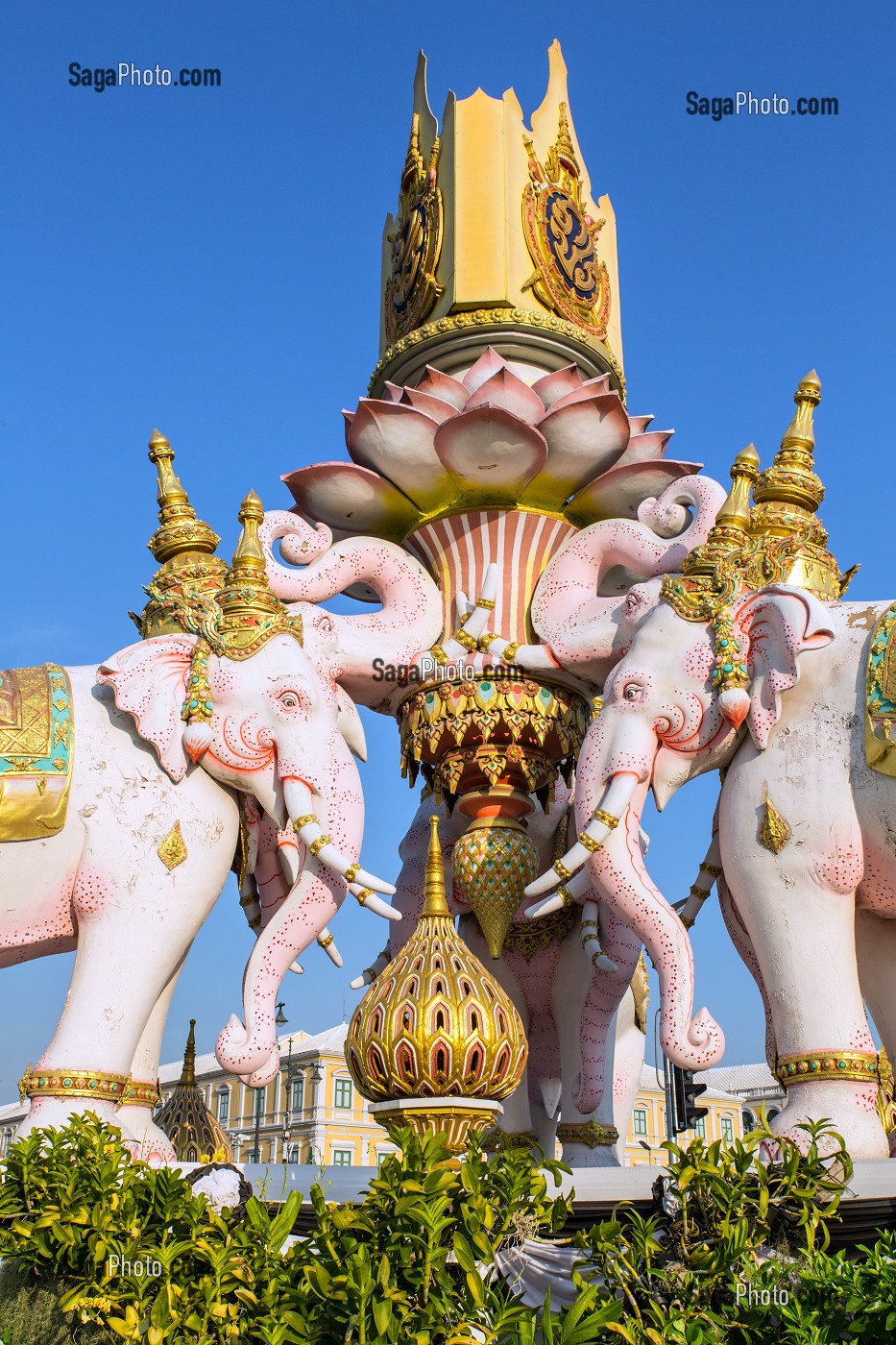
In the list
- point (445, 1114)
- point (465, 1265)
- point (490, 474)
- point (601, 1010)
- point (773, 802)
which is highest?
point (490, 474)

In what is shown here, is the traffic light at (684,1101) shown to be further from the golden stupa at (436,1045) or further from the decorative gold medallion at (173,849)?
the golden stupa at (436,1045)

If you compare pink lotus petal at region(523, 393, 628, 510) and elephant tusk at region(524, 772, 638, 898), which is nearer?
elephant tusk at region(524, 772, 638, 898)

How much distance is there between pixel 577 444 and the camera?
7.73 metres

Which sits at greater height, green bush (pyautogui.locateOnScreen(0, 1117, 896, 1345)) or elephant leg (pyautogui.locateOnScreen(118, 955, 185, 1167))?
elephant leg (pyautogui.locateOnScreen(118, 955, 185, 1167))

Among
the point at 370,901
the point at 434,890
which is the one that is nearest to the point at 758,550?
the point at 370,901

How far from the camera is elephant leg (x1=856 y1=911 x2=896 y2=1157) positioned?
639 centimetres

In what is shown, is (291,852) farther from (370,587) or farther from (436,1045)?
(436,1045)

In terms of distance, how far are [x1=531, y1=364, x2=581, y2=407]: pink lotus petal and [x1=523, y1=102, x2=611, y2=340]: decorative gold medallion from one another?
2.70 ft

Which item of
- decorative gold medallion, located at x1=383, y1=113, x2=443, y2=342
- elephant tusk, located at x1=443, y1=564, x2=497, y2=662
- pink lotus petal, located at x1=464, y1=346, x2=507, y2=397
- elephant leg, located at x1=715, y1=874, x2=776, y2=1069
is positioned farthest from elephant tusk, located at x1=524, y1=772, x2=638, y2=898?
decorative gold medallion, located at x1=383, y1=113, x2=443, y2=342

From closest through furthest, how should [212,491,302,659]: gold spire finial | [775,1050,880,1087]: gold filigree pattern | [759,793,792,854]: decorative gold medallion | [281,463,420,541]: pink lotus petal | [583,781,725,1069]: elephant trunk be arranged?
1. [775,1050,880,1087]: gold filigree pattern
2. [583,781,725,1069]: elephant trunk
3. [759,793,792,854]: decorative gold medallion
4. [212,491,302,659]: gold spire finial
5. [281,463,420,541]: pink lotus petal

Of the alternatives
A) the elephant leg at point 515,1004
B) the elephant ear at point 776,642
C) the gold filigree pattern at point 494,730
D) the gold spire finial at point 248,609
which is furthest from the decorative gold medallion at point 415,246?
the elephant leg at point 515,1004

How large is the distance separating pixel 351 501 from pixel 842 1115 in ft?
13.9

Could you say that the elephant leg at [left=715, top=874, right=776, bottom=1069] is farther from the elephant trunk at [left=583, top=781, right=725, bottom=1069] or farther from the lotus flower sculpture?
the lotus flower sculpture

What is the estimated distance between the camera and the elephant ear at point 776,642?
6238 mm
